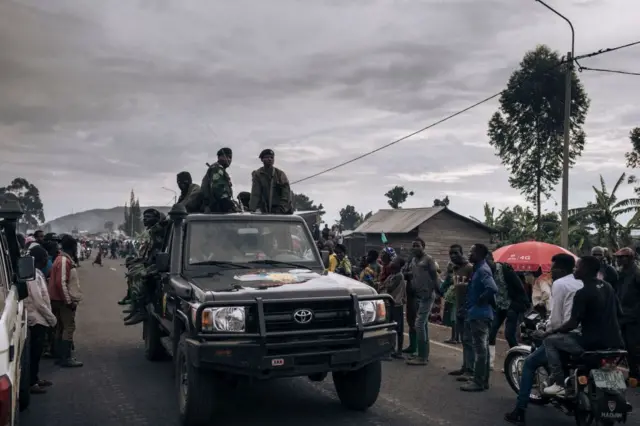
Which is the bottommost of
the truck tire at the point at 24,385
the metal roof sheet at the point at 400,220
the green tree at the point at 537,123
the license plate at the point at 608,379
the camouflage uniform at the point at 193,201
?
the truck tire at the point at 24,385

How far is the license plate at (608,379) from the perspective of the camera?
5875mm

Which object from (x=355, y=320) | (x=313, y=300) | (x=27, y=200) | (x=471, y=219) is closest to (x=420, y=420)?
(x=355, y=320)

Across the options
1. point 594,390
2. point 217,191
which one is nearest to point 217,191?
point 217,191

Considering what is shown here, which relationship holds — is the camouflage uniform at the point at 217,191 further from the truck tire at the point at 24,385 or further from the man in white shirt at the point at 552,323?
the man in white shirt at the point at 552,323

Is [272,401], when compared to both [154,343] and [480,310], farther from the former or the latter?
[154,343]

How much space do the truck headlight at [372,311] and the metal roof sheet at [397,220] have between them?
2679 centimetres

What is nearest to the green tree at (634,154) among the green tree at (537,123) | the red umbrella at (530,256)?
the green tree at (537,123)

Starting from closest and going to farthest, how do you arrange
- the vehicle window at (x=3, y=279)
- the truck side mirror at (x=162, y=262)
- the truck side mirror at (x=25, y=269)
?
the vehicle window at (x=3, y=279)
the truck side mirror at (x=25, y=269)
the truck side mirror at (x=162, y=262)

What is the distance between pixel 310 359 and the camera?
5875mm

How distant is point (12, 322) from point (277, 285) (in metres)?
2.36

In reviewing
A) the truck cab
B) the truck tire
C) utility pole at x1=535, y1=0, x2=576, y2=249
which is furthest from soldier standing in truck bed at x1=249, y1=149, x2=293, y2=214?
utility pole at x1=535, y1=0, x2=576, y2=249

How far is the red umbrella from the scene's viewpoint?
12.4 metres

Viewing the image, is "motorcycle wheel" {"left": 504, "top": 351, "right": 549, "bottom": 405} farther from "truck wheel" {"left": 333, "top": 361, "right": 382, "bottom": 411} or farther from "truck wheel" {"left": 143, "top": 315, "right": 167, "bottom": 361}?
"truck wheel" {"left": 143, "top": 315, "right": 167, "bottom": 361}

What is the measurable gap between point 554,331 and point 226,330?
10.5 ft
